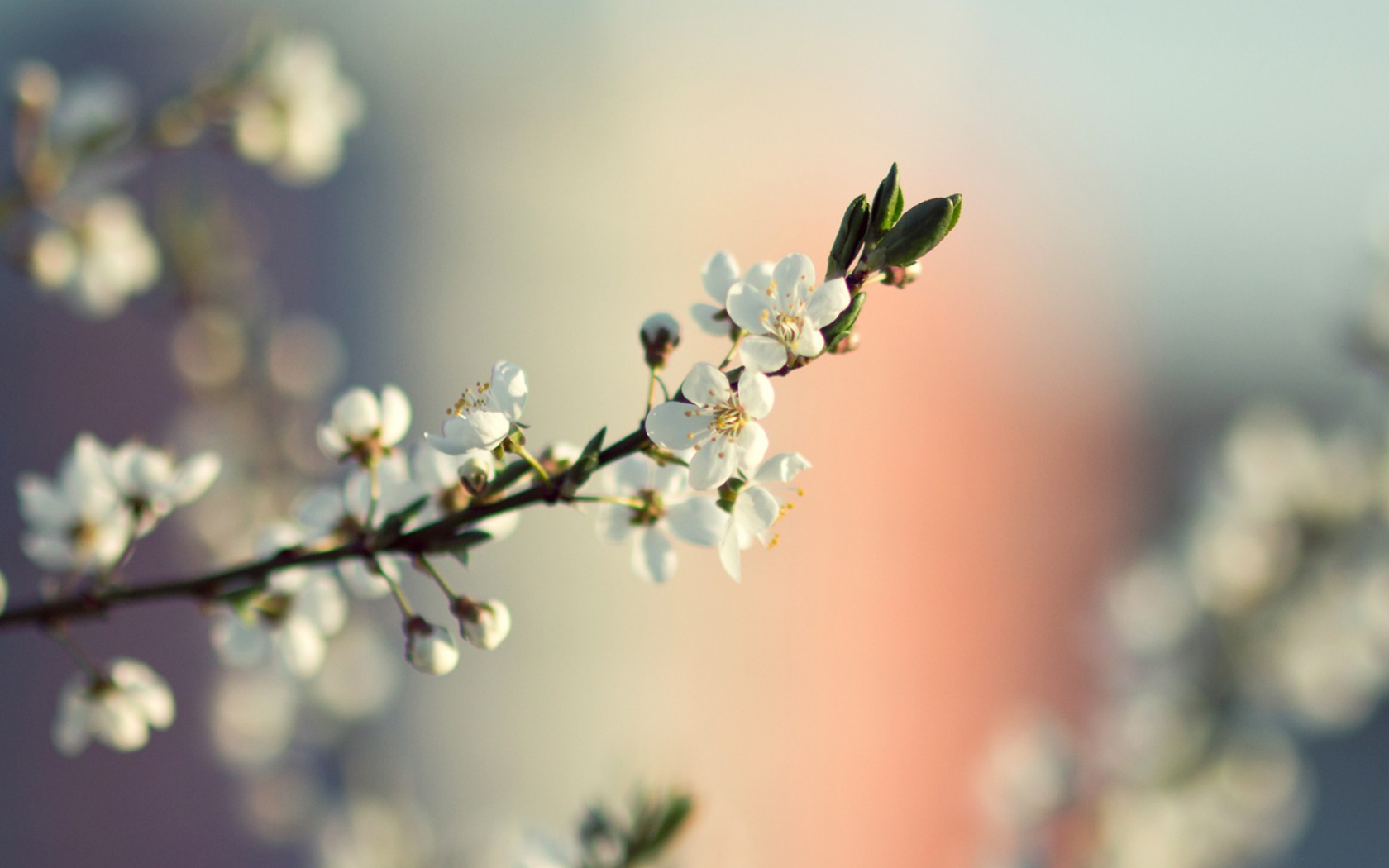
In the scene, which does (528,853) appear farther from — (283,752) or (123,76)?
(123,76)

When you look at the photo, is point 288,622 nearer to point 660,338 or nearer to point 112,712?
point 112,712

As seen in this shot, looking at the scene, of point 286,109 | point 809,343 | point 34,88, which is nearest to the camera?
point 809,343

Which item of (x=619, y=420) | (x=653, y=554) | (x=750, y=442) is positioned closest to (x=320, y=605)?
(x=653, y=554)

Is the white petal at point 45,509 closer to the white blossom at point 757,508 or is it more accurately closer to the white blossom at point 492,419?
the white blossom at point 492,419

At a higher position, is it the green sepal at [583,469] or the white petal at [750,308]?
the white petal at [750,308]

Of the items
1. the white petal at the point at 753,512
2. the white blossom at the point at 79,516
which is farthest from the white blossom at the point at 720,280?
the white blossom at the point at 79,516

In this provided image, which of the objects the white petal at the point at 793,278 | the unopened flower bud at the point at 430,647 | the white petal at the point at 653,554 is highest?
the white petal at the point at 793,278

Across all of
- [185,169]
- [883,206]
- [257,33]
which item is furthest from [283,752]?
[185,169]
